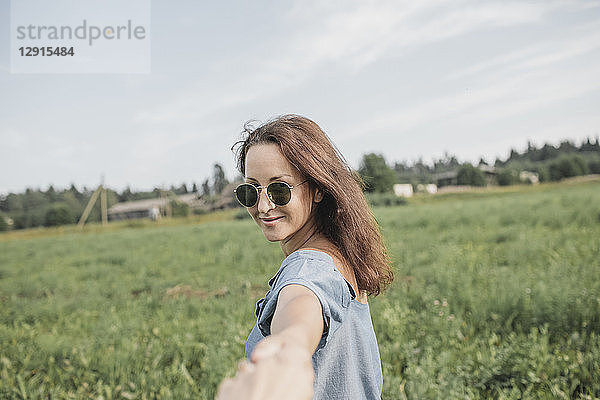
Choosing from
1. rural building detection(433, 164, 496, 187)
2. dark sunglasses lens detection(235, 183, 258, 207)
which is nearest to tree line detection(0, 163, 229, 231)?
rural building detection(433, 164, 496, 187)

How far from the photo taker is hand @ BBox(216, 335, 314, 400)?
0.62m

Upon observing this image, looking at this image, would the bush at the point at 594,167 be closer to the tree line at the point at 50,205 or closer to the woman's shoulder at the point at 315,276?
the tree line at the point at 50,205

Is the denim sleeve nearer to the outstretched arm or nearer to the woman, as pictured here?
the woman

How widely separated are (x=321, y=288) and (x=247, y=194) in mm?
595

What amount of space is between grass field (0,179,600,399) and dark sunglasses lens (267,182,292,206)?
2.36m

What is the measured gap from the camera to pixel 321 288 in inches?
45.6

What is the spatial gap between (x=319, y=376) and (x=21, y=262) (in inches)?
643

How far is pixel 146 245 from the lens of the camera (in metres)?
16.2

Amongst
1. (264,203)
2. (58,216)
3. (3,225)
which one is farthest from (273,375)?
(58,216)

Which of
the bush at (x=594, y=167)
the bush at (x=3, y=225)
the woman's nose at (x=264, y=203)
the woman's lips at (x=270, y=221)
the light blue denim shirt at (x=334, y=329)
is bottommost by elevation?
the bush at (x=3, y=225)

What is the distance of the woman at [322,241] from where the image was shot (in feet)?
3.96

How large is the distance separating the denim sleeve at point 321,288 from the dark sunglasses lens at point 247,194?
400 mm

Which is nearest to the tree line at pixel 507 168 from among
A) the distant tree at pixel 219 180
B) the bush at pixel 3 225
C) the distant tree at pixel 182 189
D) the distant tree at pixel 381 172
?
the distant tree at pixel 381 172

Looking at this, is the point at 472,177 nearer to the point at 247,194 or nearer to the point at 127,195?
the point at 247,194
